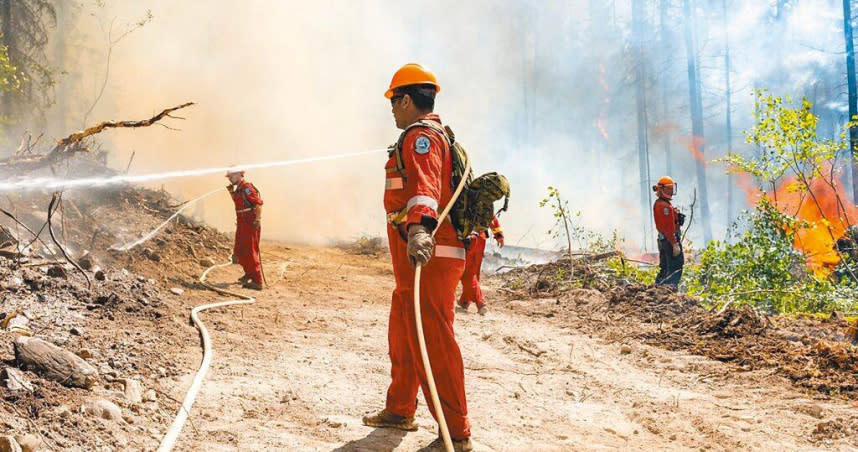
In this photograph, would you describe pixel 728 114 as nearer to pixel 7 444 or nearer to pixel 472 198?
pixel 472 198

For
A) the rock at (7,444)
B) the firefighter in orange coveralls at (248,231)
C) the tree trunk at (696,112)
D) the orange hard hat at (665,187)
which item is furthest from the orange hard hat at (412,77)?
the tree trunk at (696,112)

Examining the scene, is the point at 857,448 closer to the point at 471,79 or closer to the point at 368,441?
the point at 368,441

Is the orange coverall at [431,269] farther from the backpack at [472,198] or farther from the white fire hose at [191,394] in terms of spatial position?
the white fire hose at [191,394]

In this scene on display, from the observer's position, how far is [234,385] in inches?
170

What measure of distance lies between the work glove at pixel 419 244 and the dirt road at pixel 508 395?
111cm

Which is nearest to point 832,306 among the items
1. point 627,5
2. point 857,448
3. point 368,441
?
point 857,448

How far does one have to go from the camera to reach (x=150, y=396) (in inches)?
147

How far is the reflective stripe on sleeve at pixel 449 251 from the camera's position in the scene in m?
3.26

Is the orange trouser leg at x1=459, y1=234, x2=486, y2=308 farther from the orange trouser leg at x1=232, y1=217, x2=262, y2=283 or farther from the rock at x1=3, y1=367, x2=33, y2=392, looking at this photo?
the rock at x1=3, y1=367, x2=33, y2=392

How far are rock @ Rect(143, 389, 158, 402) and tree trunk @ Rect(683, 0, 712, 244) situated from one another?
84.9ft

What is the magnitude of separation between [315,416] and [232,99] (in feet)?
60.9

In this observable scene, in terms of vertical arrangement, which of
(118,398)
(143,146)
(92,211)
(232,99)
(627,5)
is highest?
(627,5)

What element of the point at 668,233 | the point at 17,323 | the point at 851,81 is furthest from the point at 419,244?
the point at 851,81

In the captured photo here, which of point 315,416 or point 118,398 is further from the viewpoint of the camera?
point 315,416
